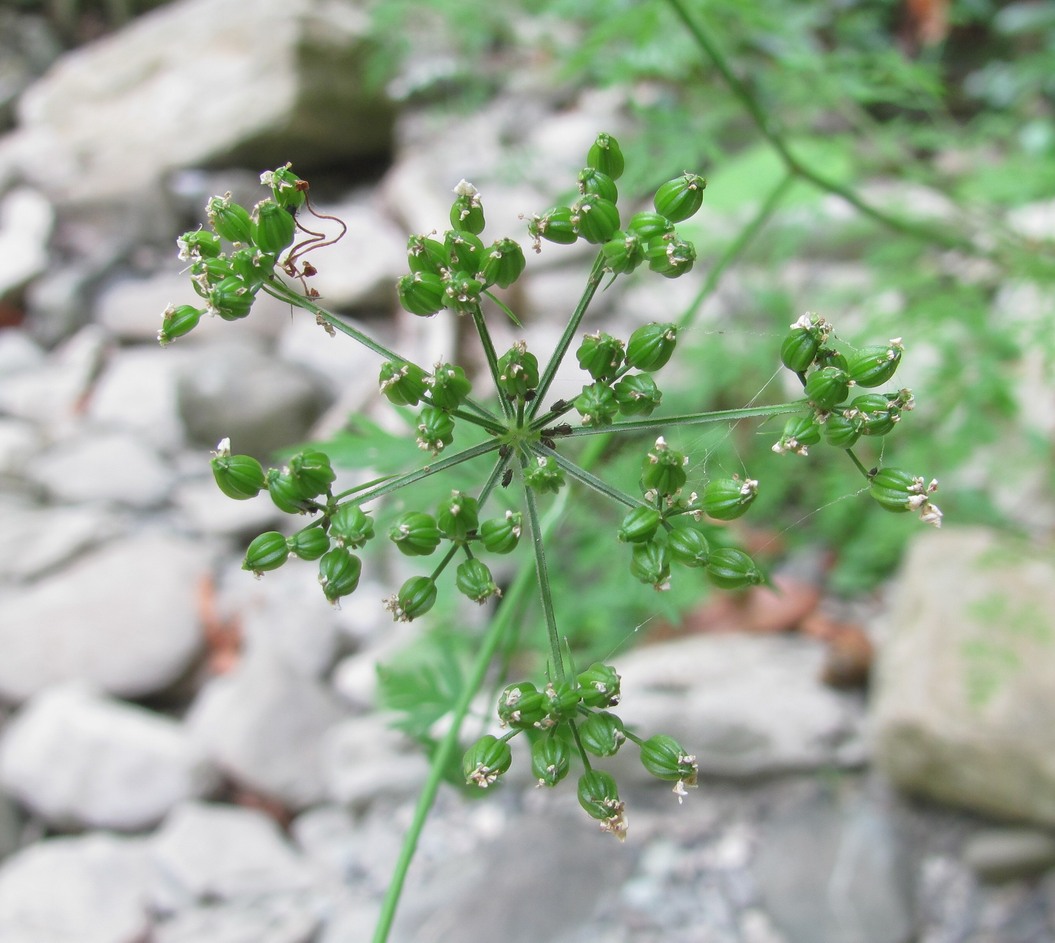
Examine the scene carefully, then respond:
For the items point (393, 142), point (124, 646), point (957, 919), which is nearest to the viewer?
point (957, 919)

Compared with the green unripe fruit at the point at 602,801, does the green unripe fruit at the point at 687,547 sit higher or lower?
higher

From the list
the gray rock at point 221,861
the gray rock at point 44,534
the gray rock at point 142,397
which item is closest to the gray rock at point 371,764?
the gray rock at point 221,861

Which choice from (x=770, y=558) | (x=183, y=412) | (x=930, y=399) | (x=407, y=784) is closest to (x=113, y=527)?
(x=183, y=412)

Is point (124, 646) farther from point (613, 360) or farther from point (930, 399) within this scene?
point (613, 360)

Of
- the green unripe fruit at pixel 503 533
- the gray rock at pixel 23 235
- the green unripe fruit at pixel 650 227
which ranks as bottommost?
the green unripe fruit at pixel 503 533

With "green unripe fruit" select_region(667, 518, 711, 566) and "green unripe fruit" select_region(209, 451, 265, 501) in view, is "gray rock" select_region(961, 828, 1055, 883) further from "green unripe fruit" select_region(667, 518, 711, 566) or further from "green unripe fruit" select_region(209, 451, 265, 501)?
"green unripe fruit" select_region(209, 451, 265, 501)

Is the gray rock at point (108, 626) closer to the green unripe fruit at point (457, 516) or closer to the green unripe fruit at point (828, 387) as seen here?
the green unripe fruit at point (457, 516)
